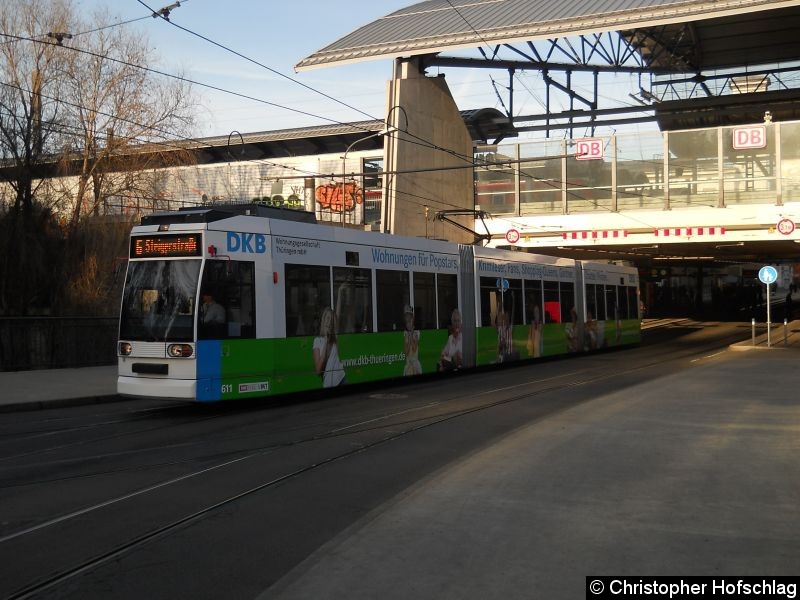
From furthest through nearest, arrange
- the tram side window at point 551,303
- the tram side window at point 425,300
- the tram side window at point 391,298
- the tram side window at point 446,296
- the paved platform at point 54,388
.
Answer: the tram side window at point 551,303 → the tram side window at point 446,296 → the tram side window at point 425,300 → the tram side window at point 391,298 → the paved platform at point 54,388

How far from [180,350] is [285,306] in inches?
91.5

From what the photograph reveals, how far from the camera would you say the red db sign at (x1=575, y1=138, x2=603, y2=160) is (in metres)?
34.0

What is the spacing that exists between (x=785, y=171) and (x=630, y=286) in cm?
733

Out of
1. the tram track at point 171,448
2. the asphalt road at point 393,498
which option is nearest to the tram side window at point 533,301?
the asphalt road at point 393,498

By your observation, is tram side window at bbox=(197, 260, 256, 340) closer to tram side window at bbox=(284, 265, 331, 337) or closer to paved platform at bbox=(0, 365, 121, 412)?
tram side window at bbox=(284, 265, 331, 337)

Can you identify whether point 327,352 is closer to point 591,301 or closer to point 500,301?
point 500,301

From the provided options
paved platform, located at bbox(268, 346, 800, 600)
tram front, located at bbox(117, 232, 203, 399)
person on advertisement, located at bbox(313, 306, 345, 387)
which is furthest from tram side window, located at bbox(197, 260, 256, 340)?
paved platform, located at bbox(268, 346, 800, 600)

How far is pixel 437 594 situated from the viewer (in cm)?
508

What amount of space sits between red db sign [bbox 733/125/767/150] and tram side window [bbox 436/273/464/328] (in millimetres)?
17114

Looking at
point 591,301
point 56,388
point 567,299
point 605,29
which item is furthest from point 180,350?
point 605,29

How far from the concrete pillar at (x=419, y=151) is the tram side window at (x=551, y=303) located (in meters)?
7.29

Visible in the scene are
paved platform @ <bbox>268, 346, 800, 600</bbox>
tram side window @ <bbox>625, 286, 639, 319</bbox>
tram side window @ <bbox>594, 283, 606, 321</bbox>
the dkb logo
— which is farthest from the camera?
tram side window @ <bbox>625, 286, 639, 319</bbox>

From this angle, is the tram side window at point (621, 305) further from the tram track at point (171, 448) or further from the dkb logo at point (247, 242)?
the dkb logo at point (247, 242)

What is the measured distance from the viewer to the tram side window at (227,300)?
46.1 feet
